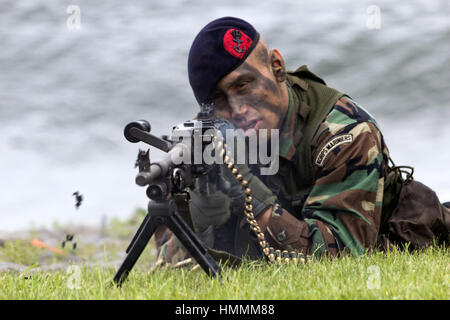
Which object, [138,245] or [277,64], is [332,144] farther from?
[138,245]

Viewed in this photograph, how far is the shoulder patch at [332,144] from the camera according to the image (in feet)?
13.3

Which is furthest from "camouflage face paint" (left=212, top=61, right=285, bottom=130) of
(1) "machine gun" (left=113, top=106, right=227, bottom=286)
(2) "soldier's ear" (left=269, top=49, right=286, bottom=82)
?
(1) "machine gun" (left=113, top=106, right=227, bottom=286)

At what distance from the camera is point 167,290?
9.71ft

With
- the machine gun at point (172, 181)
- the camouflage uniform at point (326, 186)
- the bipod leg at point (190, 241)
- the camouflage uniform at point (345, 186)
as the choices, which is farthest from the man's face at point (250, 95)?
the bipod leg at point (190, 241)

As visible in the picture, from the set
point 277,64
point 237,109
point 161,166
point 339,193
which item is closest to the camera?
point 161,166

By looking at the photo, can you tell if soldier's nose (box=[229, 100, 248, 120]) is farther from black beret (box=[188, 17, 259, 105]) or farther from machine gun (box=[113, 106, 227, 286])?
machine gun (box=[113, 106, 227, 286])

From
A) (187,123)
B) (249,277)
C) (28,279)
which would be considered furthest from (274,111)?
(28,279)

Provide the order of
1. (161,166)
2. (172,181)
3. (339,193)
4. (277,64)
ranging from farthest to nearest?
(277,64), (339,193), (172,181), (161,166)

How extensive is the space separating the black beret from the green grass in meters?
1.28

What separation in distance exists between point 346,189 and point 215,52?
1305 millimetres

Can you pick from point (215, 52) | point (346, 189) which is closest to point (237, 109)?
point (215, 52)

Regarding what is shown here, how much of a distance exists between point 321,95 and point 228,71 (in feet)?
2.92

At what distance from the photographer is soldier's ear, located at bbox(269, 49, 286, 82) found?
14.2 ft

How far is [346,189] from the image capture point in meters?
3.95
